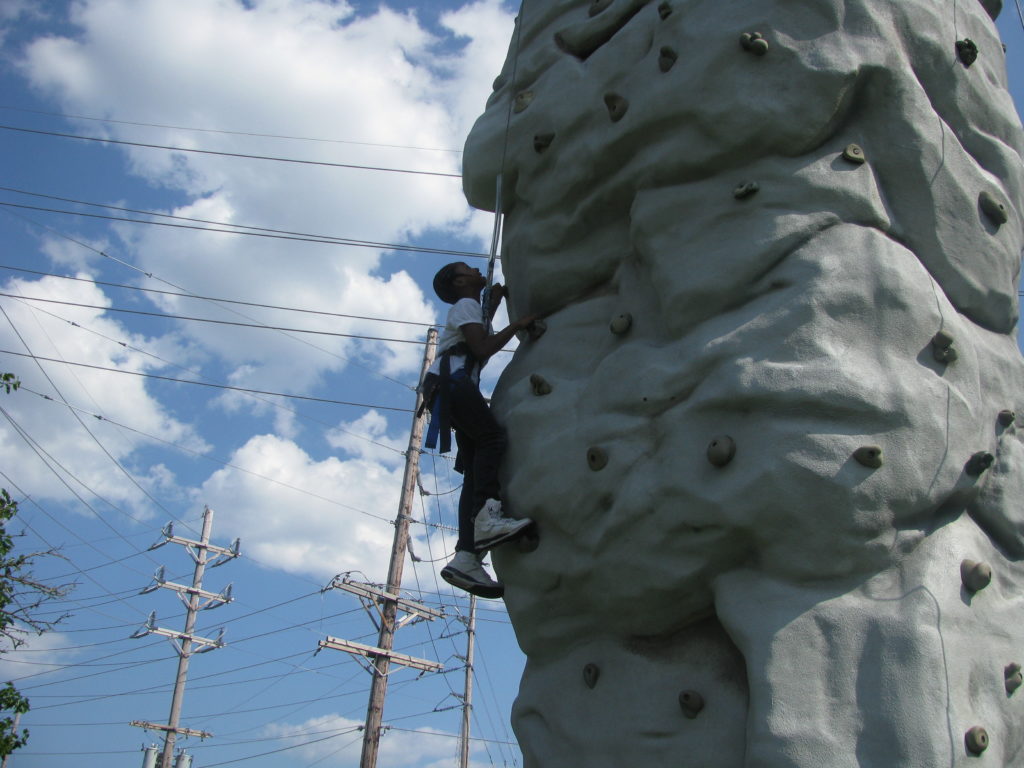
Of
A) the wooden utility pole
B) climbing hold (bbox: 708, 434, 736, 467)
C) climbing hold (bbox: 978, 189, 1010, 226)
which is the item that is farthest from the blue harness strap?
the wooden utility pole

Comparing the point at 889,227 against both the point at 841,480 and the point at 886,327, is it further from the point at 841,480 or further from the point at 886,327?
the point at 841,480

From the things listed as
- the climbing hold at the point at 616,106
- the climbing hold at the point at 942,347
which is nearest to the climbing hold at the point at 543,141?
the climbing hold at the point at 616,106

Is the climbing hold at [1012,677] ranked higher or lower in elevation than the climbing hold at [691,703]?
higher

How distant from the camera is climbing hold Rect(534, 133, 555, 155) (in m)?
4.79

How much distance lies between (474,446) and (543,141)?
152cm

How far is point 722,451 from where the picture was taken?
136 inches

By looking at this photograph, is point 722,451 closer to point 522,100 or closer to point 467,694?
point 522,100

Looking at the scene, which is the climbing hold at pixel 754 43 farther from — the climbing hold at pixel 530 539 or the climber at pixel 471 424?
the climbing hold at pixel 530 539

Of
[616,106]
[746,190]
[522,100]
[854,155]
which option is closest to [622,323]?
[746,190]

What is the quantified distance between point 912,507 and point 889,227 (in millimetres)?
1160

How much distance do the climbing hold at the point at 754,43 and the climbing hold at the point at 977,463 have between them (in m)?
1.79

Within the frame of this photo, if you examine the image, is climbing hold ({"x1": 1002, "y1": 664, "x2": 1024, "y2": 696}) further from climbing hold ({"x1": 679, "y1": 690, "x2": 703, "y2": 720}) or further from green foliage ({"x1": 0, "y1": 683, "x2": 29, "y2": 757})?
green foliage ({"x1": 0, "y1": 683, "x2": 29, "y2": 757})

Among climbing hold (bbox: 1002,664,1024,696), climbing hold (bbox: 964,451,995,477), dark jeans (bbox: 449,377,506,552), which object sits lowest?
climbing hold (bbox: 1002,664,1024,696)

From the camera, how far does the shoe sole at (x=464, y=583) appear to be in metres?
4.30
